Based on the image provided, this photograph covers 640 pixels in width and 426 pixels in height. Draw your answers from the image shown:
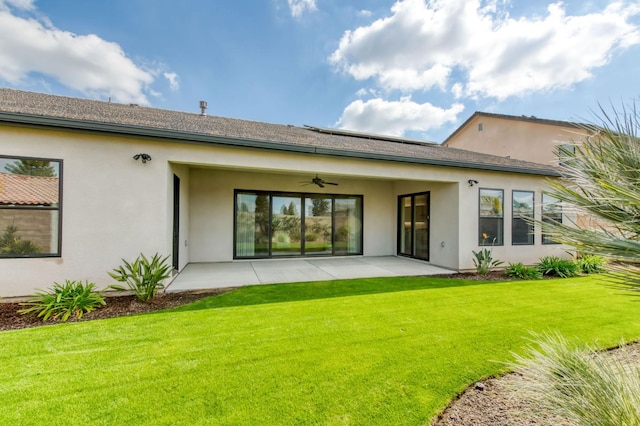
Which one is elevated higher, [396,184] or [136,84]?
[136,84]

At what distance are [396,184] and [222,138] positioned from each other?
7.10 m

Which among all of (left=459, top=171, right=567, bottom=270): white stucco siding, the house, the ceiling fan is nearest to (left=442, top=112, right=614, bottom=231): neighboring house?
the house

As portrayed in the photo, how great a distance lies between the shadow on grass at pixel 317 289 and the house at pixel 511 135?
32.0 feet

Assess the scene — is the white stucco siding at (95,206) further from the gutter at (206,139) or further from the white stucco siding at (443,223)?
the white stucco siding at (443,223)

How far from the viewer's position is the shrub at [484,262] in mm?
7727

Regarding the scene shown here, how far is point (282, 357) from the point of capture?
314cm

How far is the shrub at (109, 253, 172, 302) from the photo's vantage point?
5.10m

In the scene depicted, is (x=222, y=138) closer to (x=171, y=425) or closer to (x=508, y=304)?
(x=171, y=425)

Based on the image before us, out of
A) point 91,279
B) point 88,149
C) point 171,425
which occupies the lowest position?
point 171,425

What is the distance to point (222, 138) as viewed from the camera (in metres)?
6.02

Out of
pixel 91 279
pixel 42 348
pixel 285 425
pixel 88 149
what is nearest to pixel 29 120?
pixel 88 149

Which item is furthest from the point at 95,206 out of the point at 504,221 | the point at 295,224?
the point at 504,221

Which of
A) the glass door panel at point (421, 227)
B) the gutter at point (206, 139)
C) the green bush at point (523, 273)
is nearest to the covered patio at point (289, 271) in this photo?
the glass door panel at point (421, 227)

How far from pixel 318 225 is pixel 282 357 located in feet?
23.5
